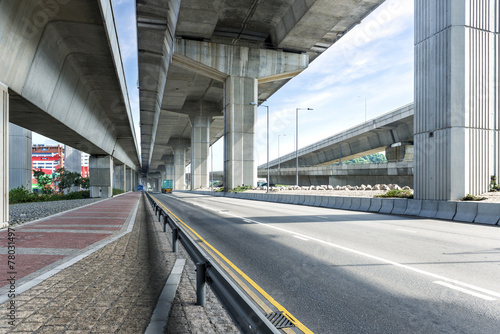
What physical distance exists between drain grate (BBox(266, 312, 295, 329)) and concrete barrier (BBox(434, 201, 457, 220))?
1254 centimetres

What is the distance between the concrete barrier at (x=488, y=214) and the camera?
12219 mm

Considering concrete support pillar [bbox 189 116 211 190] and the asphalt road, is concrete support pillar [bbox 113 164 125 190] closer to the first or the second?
concrete support pillar [bbox 189 116 211 190]

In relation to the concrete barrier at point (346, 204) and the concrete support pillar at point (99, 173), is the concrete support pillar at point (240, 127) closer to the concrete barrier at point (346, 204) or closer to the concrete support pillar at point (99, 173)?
the concrete support pillar at point (99, 173)

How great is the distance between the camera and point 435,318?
3.96 metres

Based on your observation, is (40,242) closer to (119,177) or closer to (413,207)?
(413,207)

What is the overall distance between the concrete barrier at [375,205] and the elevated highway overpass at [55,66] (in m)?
14.5

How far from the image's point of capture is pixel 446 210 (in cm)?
1444

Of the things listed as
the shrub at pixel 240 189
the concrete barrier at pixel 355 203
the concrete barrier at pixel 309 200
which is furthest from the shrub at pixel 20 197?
the concrete barrier at pixel 355 203

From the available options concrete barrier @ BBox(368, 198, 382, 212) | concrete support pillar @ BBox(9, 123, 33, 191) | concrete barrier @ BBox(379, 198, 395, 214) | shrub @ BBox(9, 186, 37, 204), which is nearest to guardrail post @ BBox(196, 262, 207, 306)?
concrete barrier @ BBox(379, 198, 395, 214)

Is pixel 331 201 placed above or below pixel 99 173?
below

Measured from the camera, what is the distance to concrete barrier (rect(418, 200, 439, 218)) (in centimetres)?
1492

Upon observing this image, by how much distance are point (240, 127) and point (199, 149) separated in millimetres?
22387

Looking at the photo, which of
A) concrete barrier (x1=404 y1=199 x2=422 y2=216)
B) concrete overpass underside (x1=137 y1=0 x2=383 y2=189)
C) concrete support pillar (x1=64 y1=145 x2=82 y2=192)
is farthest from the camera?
concrete support pillar (x1=64 y1=145 x2=82 y2=192)

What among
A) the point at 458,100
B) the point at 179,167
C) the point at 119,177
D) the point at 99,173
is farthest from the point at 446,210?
the point at 179,167
